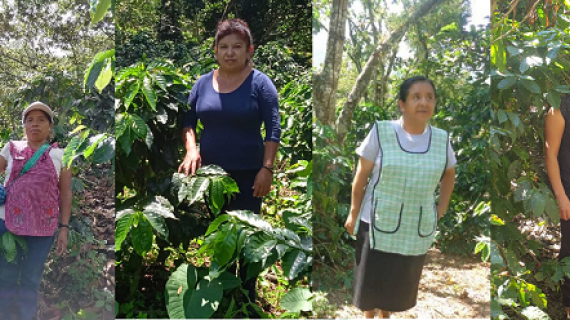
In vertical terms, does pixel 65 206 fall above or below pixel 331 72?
below

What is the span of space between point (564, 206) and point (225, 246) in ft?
5.35

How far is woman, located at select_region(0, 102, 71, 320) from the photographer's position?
6.35 feet

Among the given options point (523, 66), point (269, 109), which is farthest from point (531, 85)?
point (269, 109)

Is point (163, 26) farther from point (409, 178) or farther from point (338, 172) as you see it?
point (409, 178)

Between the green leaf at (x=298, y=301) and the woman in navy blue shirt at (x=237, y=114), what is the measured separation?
458mm

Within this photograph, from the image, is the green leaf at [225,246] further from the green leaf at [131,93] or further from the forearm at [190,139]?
the green leaf at [131,93]

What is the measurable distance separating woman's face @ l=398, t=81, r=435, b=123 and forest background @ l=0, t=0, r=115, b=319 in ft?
4.04

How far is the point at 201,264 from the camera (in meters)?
2.27

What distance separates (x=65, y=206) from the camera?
1.99 meters

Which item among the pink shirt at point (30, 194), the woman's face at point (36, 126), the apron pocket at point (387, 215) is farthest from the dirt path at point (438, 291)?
the woman's face at point (36, 126)

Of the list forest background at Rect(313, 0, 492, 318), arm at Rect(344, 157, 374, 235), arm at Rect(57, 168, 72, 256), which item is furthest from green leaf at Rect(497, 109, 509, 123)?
arm at Rect(57, 168, 72, 256)

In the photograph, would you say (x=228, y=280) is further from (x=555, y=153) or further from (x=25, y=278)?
(x=555, y=153)

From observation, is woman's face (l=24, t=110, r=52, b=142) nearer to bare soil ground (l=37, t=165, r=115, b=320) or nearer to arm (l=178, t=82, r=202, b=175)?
bare soil ground (l=37, t=165, r=115, b=320)

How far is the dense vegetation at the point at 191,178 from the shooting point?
76.0 inches
